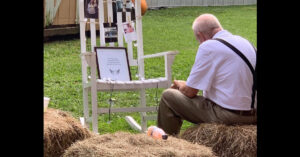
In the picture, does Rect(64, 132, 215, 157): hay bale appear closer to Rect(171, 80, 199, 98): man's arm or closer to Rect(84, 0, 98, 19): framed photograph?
Rect(171, 80, 199, 98): man's arm

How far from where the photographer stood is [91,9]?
4852 mm

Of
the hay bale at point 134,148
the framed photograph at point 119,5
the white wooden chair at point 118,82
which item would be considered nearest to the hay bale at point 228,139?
the hay bale at point 134,148

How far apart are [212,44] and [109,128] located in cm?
187

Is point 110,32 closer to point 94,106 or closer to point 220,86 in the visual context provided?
point 94,106

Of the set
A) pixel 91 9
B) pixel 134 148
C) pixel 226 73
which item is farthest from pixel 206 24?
pixel 91 9

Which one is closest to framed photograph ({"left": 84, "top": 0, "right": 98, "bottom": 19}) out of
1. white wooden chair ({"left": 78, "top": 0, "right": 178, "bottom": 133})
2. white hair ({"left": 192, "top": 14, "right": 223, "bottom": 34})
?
white wooden chair ({"left": 78, "top": 0, "right": 178, "bottom": 133})

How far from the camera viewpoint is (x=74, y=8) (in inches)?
374

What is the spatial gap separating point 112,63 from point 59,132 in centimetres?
160

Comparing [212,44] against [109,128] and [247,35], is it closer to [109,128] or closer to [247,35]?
[109,128]

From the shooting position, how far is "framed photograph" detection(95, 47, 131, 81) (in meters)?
4.62

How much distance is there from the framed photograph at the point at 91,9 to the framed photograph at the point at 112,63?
0.35 metres

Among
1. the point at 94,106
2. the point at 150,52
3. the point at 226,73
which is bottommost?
the point at 150,52

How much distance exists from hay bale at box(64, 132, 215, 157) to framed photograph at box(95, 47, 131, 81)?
1.86 metres
